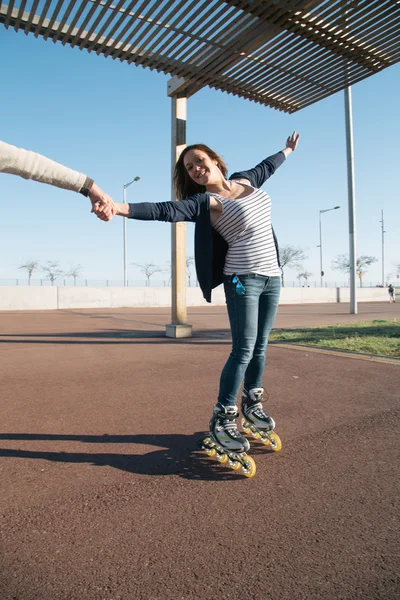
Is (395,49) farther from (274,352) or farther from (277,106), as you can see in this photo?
(274,352)

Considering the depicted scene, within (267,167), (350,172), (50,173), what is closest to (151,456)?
(50,173)

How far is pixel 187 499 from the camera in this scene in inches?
79.7

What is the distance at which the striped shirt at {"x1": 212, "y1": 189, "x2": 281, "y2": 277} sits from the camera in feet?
8.32

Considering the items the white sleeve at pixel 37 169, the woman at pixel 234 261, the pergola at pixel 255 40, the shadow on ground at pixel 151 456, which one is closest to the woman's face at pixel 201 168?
the woman at pixel 234 261

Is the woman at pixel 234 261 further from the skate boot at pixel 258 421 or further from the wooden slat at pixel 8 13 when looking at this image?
the wooden slat at pixel 8 13

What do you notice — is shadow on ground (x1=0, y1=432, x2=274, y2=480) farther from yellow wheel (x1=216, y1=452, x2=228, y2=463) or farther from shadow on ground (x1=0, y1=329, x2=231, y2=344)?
shadow on ground (x1=0, y1=329, x2=231, y2=344)

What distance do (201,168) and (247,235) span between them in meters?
0.51

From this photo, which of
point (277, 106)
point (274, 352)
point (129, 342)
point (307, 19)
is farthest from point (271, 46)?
point (129, 342)

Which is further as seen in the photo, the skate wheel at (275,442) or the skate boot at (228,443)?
the skate wheel at (275,442)

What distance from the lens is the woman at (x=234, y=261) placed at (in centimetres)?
247

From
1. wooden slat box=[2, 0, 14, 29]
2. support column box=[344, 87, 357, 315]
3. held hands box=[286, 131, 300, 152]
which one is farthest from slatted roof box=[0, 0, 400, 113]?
support column box=[344, 87, 357, 315]

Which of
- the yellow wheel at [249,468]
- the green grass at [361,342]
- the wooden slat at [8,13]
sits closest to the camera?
the yellow wheel at [249,468]

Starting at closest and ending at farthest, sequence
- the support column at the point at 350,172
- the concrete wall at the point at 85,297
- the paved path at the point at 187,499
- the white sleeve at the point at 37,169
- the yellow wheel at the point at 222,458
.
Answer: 1. the paved path at the point at 187,499
2. the white sleeve at the point at 37,169
3. the yellow wheel at the point at 222,458
4. the support column at the point at 350,172
5. the concrete wall at the point at 85,297

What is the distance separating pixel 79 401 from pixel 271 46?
571 cm
